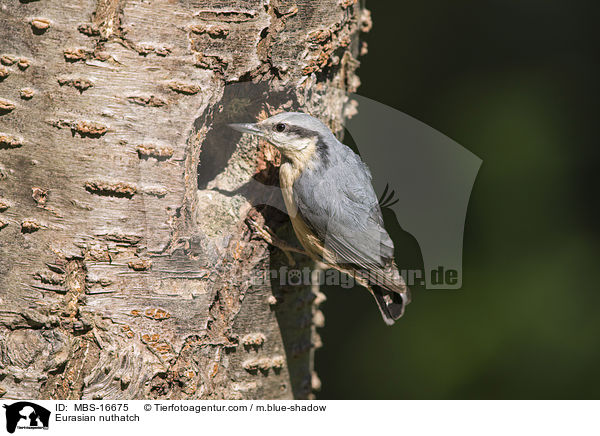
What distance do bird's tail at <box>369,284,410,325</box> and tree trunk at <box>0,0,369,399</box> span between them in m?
0.62

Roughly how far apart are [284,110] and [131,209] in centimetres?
62

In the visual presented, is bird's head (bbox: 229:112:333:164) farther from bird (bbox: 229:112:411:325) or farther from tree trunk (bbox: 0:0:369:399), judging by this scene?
tree trunk (bbox: 0:0:369:399)

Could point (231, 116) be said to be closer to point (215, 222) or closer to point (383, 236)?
point (215, 222)

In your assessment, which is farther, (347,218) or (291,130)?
(347,218)

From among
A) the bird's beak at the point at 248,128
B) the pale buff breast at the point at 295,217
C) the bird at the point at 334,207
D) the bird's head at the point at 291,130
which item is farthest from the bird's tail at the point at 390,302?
the bird's beak at the point at 248,128

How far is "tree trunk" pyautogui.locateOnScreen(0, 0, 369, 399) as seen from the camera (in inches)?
59.8

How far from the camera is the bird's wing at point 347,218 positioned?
200 cm

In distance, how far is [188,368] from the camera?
1.71 m

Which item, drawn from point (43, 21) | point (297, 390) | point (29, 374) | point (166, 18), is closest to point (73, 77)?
point (43, 21)

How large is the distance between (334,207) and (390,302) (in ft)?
1.42

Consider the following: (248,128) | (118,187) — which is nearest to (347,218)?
(248,128)

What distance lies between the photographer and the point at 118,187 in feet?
5.16
